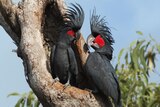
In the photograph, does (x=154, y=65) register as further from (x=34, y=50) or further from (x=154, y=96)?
(x=34, y=50)

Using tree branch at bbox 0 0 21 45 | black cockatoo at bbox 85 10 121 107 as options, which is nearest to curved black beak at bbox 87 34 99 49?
black cockatoo at bbox 85 10 121 107

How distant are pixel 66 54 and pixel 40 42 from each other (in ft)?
0.77

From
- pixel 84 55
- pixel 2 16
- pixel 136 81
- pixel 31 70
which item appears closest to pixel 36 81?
pixel 31 70

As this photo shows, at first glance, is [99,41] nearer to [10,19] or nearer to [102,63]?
[102,63]

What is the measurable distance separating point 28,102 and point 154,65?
4.56 ft

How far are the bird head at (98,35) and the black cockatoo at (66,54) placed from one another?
105mm

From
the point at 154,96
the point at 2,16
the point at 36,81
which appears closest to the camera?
the point at 36,81

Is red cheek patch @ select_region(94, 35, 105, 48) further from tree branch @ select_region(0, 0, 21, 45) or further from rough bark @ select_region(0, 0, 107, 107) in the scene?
tree branch @ select_region(0, 0, 21, 45)

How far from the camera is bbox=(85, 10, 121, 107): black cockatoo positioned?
5.36 m

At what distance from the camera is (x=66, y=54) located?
556cm

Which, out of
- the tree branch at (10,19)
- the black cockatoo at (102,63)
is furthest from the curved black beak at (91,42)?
the tree branch at (10,19)

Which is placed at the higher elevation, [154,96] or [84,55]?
[84,55]

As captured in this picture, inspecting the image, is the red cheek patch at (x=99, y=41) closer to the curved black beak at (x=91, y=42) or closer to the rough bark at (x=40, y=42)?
the curved black beak at (x=91, y=42)

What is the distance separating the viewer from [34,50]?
18.0ft
